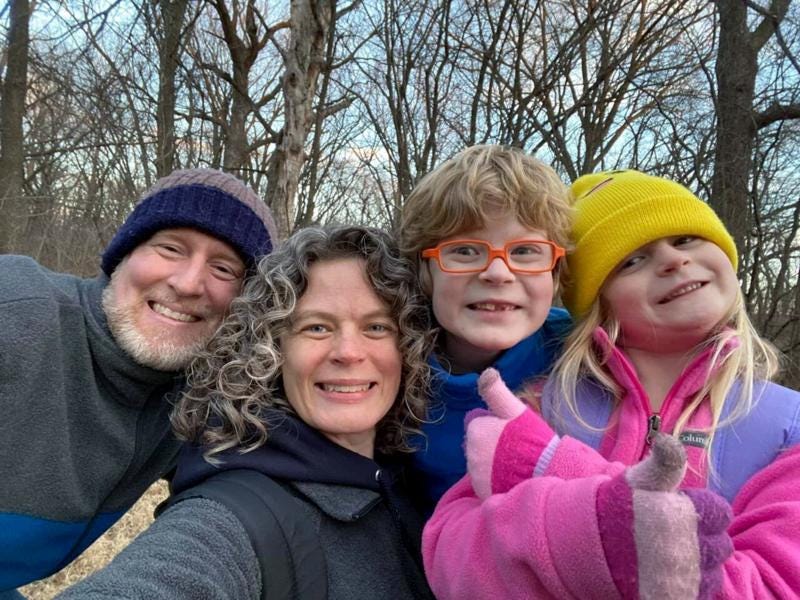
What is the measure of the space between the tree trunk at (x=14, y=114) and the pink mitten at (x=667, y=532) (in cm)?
1135

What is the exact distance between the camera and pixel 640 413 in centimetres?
158

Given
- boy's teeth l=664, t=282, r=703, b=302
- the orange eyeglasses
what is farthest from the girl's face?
the orange eyeglasses

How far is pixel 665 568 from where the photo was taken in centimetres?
94

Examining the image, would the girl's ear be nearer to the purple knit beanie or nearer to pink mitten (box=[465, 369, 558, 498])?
pink mitten (box=[465, 369, 558, 498])

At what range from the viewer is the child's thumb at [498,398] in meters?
1.36

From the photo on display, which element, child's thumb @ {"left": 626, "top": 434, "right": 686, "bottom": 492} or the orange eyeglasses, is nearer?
child's thumb @ {"left": 626, "top": 434, "right": 686, "bottom": 492}

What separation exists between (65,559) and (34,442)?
1.82ft

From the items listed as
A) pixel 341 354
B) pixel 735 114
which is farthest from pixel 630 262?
pixel 735 114

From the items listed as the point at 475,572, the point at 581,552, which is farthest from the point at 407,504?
the point at 581,552

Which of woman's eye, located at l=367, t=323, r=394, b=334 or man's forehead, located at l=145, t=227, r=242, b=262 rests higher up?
man's forehead, located at l=145, t=227, r=242, b=262

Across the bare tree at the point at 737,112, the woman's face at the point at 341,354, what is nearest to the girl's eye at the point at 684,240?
the woman's face at the point at 341,354

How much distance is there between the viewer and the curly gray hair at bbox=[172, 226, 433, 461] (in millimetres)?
1707

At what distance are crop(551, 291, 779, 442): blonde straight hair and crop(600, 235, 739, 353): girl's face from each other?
5 centimetres

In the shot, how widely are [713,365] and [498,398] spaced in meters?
0.63
